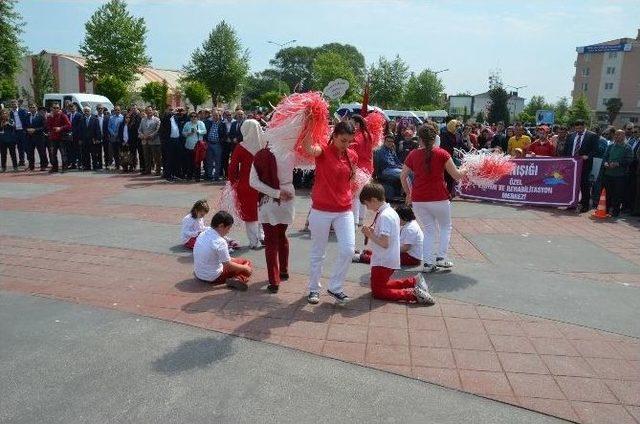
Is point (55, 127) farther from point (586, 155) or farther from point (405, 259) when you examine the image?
point (586, 155)

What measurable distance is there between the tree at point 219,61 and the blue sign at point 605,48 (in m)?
67.3

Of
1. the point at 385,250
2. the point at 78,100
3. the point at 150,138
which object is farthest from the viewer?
the point at 78,100

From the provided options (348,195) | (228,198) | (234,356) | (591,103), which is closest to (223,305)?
(234,356)

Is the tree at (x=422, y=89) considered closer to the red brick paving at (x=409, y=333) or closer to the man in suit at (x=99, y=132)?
the man in suit at (x=99, y=132)

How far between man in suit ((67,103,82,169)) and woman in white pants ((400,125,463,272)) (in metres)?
12.8

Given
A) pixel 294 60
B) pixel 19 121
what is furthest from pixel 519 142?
pixel 294 60

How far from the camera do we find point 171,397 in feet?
11.5

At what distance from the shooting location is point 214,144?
14.3 m

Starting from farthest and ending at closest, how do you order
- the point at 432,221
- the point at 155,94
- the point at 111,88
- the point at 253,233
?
the point at 155,94, the point at 111,88, the point at 253,233, the point at 432,221

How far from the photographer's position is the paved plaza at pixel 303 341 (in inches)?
136

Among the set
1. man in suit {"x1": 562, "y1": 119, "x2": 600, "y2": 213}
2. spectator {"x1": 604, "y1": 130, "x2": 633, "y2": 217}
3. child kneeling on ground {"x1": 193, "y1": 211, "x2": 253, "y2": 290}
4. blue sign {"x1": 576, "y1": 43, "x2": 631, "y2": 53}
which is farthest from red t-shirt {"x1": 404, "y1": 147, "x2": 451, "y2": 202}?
blue sign {"x1": 576, "y1": 43, "x2": 631, "y2": 53}

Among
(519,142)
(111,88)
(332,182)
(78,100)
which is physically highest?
(111,88)

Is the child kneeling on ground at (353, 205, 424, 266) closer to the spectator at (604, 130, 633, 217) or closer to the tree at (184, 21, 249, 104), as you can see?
the spectator at (604, 130, 633, 217)

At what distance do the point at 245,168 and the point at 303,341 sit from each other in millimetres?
3117
